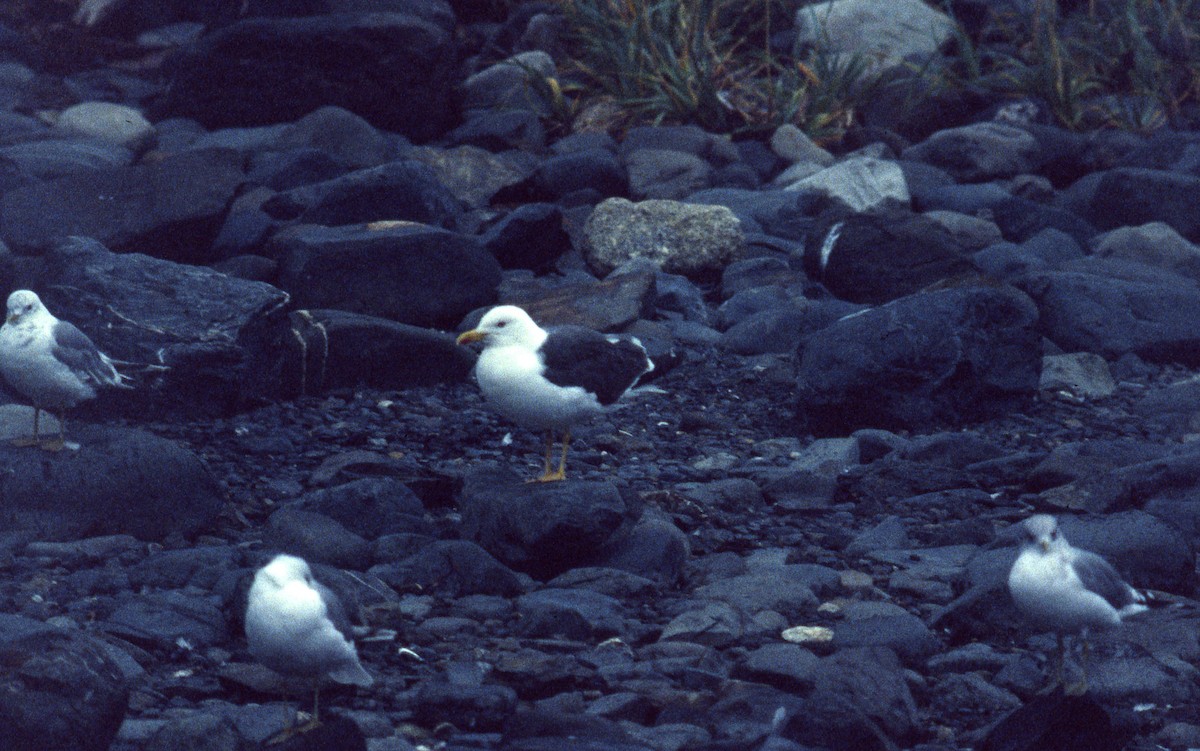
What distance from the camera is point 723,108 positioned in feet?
49.4

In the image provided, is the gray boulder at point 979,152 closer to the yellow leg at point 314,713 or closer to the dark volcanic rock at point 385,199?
the dark volcanic rock at point 385,199

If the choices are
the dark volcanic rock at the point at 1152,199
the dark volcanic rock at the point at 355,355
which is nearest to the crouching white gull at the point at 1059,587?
the dark volcanic rock at the point at 355,355

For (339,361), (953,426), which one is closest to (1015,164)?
(953,426)

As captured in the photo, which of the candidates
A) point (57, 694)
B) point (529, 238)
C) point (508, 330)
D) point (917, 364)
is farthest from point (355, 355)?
point (57, 694)

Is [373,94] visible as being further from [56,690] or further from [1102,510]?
[56,690]

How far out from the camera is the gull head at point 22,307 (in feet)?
22.8

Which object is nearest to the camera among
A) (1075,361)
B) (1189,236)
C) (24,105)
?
(1075,361)

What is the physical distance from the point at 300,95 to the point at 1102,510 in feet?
34.4

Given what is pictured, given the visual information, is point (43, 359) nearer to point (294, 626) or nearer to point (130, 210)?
point (294, 626)

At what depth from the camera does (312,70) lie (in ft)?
49.8

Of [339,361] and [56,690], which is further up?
[56,690]

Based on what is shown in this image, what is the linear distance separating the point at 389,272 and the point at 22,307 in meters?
3.24

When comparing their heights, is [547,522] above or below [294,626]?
below

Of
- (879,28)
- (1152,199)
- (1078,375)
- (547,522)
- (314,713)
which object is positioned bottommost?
(1152,199)
